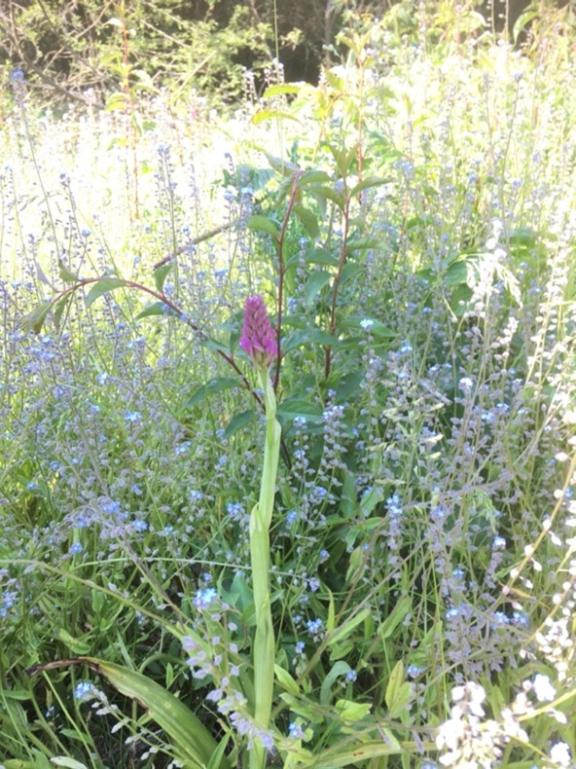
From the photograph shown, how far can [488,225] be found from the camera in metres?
2.40

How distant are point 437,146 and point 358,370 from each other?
1.72 meters

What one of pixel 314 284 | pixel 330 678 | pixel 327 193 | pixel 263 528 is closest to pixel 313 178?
pixel 327 193

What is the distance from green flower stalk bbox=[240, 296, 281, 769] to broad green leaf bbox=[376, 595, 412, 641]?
26 centimetres

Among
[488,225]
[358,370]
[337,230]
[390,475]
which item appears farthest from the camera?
[488,225]

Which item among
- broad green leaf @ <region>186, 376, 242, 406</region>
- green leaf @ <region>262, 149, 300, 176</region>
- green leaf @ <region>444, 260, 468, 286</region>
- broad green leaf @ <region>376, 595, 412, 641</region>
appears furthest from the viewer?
green leaf @ <region>444, 260, 468, 286</region>

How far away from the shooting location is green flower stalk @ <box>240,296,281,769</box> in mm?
1155

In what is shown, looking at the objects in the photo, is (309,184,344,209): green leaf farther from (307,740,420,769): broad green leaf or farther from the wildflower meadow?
(307,740,420,769): broad green leaf

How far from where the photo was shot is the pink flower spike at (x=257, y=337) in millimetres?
1190

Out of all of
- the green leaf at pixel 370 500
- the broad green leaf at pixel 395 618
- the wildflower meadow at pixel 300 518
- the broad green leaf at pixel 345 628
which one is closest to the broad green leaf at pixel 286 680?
the wildflower meadow at pixel 300 518

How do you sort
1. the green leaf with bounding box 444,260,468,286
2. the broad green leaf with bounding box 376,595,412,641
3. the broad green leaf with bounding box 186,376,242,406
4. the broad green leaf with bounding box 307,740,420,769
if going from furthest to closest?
the green leaf with bounding box 444,260,468,286, the broad green leaf with bounding box 186,376,242,406, the broad green leaf with bounding box 376,595,412,641, the broad green leaf with bounding box 307,740,420,769

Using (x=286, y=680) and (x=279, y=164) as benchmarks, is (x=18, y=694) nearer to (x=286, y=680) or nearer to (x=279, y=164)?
(x=286, y=680)

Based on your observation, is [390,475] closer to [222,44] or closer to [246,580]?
[246,580]

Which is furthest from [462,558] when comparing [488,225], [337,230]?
[488,225]

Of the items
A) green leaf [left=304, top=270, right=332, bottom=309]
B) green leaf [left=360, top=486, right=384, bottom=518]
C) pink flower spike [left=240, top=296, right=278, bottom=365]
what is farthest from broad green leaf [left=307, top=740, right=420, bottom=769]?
green leaf [left=304, top=270, right=332, bottom=309]
